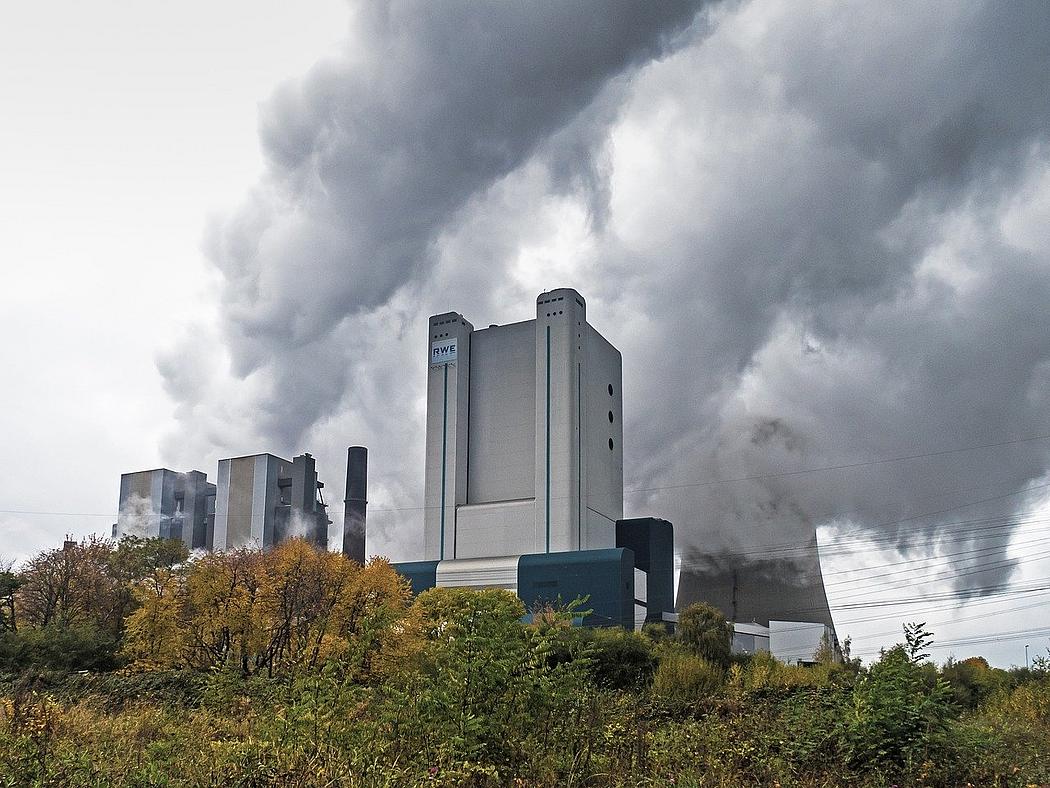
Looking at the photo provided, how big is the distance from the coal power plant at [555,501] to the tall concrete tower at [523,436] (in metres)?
0.08

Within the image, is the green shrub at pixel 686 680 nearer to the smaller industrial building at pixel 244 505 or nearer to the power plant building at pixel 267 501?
the smaller industrial building at pixel 244 505

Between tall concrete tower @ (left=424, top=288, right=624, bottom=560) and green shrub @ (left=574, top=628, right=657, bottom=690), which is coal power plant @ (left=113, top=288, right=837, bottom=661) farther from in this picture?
green shrub @ (left=574, top=628, right=657, bottom=690)

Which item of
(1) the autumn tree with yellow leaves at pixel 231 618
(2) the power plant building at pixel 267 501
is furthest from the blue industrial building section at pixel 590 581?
(1) the autumn tree with yellow leaves at pixel 231 618

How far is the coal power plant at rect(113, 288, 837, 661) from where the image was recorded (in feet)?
173

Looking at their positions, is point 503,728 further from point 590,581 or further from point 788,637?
point 788,637

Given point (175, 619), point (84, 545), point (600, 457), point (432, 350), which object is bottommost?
point (175, 619)

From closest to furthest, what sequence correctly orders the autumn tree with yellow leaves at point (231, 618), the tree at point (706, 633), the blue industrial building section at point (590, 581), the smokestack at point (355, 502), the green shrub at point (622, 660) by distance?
the green shrub at point (622, 660)
the autumn tree with yellow leaves at point (231, 618)
the tree at point (706, 633)
the blue industrial building section at point (590, 581)
the smokestack at point (355, 502)

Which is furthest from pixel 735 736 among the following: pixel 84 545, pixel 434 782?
pixel 84 545

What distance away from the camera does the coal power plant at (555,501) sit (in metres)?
52.9

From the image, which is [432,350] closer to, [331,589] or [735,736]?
[331,589]

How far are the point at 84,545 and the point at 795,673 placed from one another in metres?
30.2

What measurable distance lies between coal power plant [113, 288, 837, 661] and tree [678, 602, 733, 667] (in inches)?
581

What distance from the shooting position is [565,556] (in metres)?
50.6

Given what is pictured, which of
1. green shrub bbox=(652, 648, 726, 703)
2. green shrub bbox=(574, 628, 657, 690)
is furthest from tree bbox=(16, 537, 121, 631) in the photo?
green shrub bbox=(652, 648, 726, 703)
